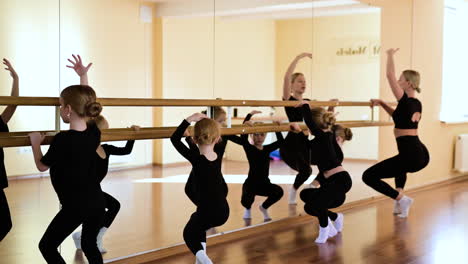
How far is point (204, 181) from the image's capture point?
332 centimetres

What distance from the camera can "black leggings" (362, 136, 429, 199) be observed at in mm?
5051

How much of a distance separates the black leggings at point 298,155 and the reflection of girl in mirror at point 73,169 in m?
2.30

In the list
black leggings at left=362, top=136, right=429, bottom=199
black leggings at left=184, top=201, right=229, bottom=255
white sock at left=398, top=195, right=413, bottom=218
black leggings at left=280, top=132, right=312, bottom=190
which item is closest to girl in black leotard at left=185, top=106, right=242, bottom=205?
black leggings at left=184, top=201, right=229, bottom=255

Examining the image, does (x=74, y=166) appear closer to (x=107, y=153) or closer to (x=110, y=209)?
(x=107, y=153)

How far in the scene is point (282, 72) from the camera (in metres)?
4.87

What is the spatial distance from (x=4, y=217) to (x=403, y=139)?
3354mm

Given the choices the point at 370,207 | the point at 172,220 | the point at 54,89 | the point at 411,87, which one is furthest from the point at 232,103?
the point at 370,207

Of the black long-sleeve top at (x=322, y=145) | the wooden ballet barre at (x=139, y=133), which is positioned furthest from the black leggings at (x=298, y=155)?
the black long-sleeve top at (x=322, y=145)

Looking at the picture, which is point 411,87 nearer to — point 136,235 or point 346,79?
point 346,79

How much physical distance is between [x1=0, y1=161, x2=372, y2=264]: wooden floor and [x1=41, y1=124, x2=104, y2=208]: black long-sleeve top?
0.61 m

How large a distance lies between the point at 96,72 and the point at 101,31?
27 cm

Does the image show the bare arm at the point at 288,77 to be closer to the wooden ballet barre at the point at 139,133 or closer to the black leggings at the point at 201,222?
the wooden ballet barre at the point at 139,133

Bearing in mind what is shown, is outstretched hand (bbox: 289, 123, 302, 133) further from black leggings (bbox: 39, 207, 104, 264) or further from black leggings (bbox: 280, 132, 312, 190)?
black leggings (bbox: 39, 207, 104, 264)

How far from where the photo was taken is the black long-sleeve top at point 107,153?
342 cm
